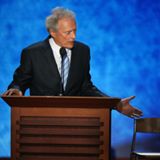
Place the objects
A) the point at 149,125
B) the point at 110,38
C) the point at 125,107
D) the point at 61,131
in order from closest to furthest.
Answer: the point at 61,131
the point at 125,107
the point at 149,125
the point at 110,38

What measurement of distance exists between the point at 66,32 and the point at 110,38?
1.69m

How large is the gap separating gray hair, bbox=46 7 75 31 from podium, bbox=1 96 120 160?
0.68 m

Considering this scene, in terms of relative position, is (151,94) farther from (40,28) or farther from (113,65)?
(40,28)

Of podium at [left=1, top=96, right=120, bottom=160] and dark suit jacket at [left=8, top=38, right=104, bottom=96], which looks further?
dark suit jacket at [left=8, top=38, right=104, bottom=96]

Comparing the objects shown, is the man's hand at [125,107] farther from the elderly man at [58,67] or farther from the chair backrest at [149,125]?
the chair backrest at [149,125]

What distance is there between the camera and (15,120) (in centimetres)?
222

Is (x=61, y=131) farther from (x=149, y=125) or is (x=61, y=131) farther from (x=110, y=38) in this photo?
(x=110, y=38)

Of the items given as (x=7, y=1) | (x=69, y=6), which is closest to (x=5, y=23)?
(x=7, y=1)

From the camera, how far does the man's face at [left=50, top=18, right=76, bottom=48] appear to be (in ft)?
8.64

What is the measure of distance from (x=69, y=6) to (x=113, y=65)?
0.73 metres

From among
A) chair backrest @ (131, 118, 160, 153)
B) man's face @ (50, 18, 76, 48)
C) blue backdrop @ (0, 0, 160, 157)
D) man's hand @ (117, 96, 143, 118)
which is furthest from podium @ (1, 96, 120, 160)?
blue backdrop @ (0, 0, 160, 157)

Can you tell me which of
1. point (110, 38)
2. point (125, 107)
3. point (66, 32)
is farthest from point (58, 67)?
point (110, 38)

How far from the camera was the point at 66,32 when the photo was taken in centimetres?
266

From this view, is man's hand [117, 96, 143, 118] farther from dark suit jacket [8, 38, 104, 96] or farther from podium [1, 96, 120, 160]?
podium [1, 96, 120, 160]
